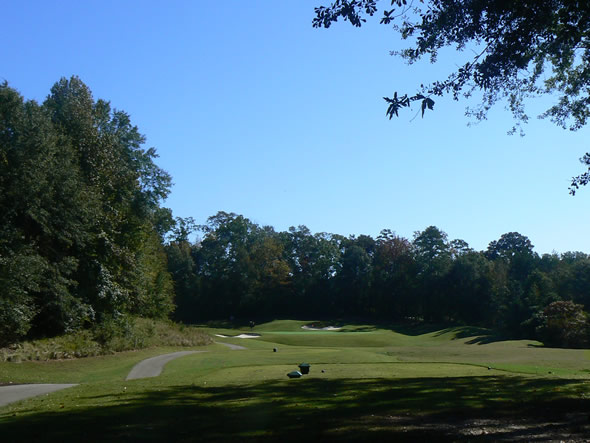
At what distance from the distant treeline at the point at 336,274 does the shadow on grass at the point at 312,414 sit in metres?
65.5

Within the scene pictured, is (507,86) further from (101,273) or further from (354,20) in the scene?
(101,273)

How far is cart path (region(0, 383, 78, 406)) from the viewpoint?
14.3 meters

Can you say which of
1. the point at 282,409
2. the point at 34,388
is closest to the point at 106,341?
the point at 34,388

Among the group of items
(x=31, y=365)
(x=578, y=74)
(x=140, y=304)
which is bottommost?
(x=31, y=365)

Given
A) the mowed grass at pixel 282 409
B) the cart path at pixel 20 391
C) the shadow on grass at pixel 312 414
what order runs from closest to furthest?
the shadow on grass at pixel 312 414
the mowed grass at pixel 282 409
the cart path at pixel 20 391

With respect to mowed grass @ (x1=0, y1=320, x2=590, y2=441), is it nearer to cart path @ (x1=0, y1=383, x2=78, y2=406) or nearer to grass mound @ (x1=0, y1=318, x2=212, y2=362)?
cart path @ (x1=0, y1=383, x2=78, y2=406)

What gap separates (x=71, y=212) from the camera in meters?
31.2

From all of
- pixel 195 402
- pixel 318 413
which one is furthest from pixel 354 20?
pixel 195 402

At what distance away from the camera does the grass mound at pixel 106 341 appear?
90.3 ft

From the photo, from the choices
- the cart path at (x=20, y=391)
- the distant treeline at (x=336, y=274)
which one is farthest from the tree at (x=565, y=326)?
the cart path at (x=20, y=391)

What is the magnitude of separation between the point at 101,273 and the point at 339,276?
6388cm

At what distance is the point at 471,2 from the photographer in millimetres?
11758

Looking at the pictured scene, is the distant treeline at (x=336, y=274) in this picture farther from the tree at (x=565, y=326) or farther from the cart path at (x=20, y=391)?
the cart path at (x=20, y=391)

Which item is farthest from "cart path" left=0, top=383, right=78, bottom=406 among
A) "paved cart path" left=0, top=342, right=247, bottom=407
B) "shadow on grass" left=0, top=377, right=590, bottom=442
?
"shadow on grass" left=0, top=377, right=590, bottom=442
